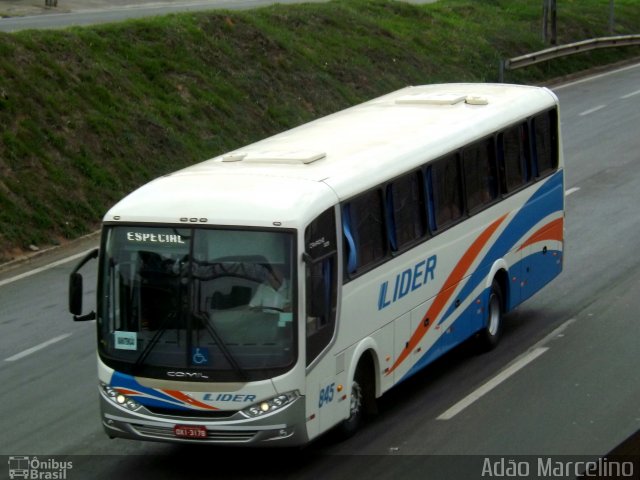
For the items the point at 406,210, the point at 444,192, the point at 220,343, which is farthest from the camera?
the point at 444,192

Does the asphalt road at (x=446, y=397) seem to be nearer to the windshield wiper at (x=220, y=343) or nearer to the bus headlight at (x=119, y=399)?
the bus headlight at (x=119, y=399)

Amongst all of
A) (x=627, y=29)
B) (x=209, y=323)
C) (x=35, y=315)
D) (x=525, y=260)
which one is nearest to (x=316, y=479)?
(x=209, y=323)

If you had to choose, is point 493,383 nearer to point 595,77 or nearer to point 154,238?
point 154,238

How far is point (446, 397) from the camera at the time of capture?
42.0 feet

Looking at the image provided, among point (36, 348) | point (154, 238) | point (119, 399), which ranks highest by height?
point (154, 238)

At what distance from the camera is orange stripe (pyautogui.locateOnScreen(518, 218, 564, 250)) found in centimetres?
1562

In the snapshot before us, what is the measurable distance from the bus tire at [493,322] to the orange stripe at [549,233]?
0.80 metres

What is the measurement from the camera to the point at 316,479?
410 inches

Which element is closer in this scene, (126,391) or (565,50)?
(126,391)

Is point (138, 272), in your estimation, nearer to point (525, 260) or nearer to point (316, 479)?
point (316, 479)

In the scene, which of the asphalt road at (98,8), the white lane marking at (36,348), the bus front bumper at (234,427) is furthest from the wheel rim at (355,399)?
the asphalt road at (98,8)

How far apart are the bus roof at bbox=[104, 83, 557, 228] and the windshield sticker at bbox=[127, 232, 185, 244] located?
13 cm

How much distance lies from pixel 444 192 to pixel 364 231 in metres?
2.03

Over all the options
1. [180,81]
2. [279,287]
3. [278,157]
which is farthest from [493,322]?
[180,81]
